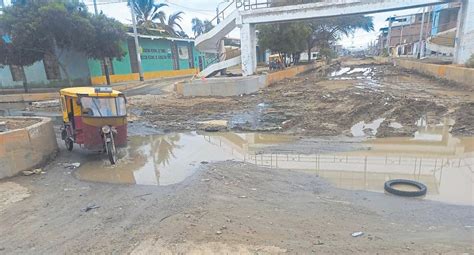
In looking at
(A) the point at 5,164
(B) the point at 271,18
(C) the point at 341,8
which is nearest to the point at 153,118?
(A) the point at 5,164

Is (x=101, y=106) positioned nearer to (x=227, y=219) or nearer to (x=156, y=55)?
(x=227, y=219)

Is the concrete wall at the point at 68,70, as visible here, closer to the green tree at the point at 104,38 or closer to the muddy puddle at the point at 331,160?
the green tree at the point at 104,38

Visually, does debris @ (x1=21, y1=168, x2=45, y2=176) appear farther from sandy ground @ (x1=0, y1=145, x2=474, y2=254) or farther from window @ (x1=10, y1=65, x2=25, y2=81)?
window @ (x1=10, y1=65, x2=25, y2=81)

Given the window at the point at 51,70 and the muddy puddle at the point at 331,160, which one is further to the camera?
the window at the point at 51,70

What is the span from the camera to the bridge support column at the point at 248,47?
Result: 23.7 metres

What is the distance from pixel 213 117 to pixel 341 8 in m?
13.8

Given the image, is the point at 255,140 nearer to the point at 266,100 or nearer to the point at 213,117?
the point at 213,117

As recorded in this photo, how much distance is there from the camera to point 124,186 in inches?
262

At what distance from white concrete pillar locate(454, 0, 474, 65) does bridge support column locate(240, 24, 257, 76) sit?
46.2ft

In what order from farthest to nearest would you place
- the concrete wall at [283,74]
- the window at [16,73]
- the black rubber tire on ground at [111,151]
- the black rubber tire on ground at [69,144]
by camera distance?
1. the window at [16,73]
2. the concrete wall at [283,74]
3. the black rubber tire on ground at [69,144]
4. the black rubber tire on ground at [111,151]

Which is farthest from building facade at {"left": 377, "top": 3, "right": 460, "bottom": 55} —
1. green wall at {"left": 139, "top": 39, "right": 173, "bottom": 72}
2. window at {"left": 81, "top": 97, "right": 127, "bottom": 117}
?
window at {"left": 81, "top": 97, "right": 127, "bottom": 117}

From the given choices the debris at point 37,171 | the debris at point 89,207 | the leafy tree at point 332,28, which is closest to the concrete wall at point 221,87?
the debris at point 37,171

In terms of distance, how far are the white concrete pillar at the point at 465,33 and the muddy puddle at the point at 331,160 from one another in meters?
13.7

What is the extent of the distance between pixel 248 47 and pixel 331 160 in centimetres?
1757
